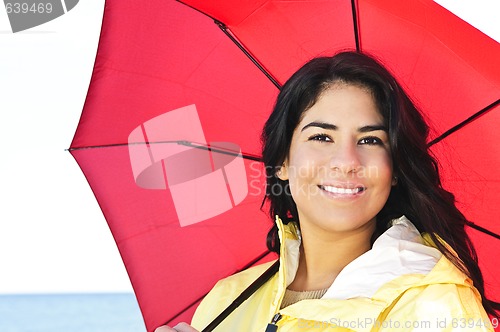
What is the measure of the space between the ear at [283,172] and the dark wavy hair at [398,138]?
0.05 m

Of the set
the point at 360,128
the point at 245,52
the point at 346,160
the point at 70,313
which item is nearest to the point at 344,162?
the point at 346,160

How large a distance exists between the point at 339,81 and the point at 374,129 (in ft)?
0.66

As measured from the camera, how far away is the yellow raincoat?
1.65 meters

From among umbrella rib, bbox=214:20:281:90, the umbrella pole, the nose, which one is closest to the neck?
the umbrella pole

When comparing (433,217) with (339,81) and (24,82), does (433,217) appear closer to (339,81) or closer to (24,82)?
(339,81)

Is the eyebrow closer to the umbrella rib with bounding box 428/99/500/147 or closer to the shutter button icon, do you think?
the umbrella rib with bounding box 428/99/500/147

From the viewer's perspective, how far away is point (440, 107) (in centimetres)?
210

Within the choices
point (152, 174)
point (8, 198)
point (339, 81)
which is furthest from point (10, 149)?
point (339, 81)

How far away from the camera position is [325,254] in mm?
2184

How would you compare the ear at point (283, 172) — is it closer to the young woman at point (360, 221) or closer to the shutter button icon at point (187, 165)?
the young woman at point (360, 221)

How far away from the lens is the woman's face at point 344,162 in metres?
1.96

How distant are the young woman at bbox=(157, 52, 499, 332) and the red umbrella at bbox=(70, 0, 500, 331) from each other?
0.10 m

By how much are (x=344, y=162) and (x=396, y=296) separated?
382mm

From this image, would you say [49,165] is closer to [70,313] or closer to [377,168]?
[70,313]
